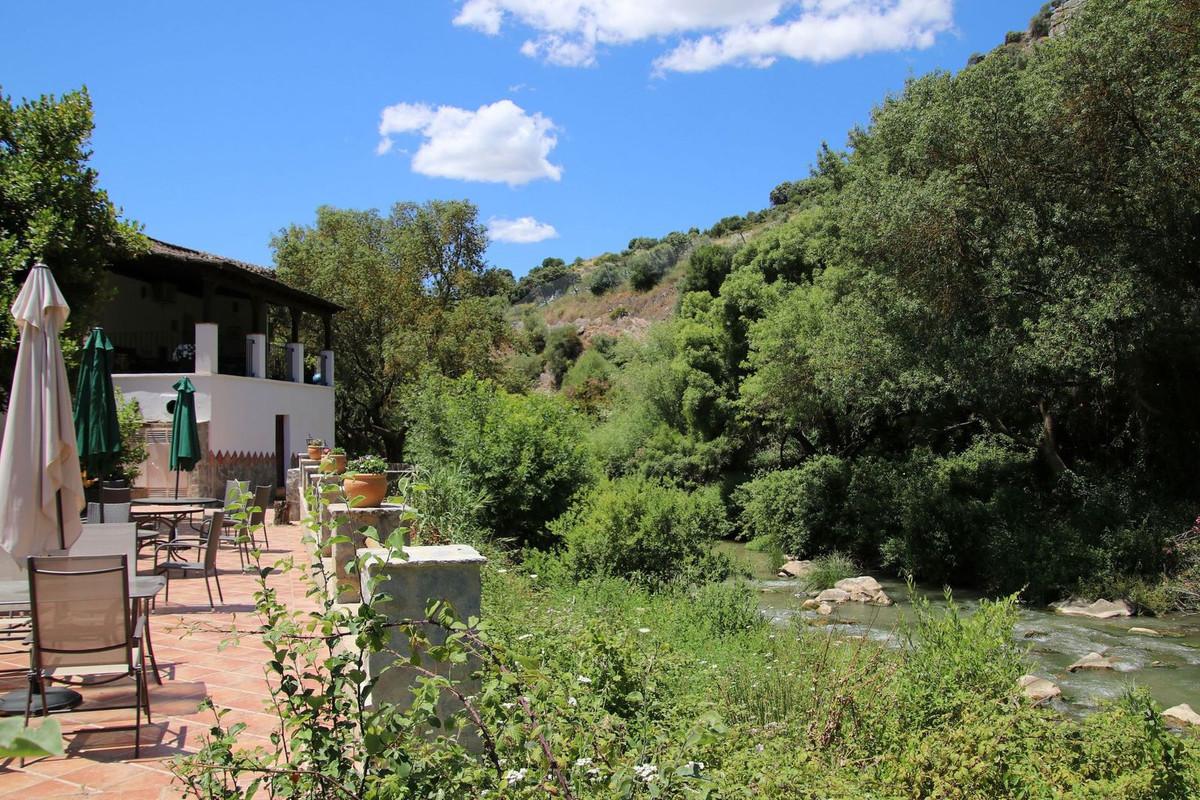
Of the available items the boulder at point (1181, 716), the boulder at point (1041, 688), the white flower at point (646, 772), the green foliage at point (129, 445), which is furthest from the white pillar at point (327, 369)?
the white flower at point (646, 772)

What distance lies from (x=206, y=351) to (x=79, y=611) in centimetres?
1692

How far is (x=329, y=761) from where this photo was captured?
2539 mm

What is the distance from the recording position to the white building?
19312mm

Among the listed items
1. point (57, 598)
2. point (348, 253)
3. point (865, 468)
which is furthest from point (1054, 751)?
point (348, 253)

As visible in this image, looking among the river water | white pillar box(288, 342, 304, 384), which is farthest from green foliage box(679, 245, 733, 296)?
the river water

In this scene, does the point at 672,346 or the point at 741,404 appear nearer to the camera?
the point at 741,404

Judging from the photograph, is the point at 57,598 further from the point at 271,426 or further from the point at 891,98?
the point at 271,426

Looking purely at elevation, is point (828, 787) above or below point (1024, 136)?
below

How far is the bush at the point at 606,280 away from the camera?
5932 cm

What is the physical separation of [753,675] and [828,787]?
2.12 m

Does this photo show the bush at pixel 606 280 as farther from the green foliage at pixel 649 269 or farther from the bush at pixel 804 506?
the bush at pixel 804 506

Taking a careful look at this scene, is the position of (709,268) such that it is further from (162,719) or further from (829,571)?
(162,719)

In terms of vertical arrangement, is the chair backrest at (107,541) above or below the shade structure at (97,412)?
below

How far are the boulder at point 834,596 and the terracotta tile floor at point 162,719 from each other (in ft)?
31.3
